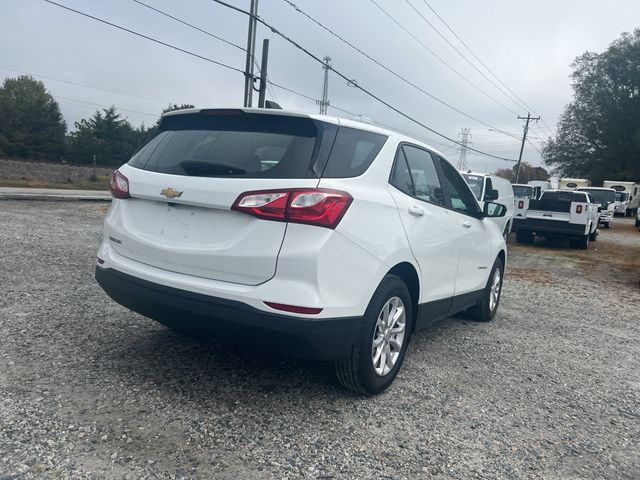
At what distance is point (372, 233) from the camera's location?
10.2ft

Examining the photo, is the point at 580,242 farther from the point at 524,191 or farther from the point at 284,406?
the point at 284,406

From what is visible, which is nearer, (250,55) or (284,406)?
(284,406)

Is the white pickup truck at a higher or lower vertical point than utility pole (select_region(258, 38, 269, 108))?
lower

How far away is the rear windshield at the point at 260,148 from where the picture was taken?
291 cm

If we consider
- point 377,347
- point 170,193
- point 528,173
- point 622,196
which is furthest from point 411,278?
point 528,173

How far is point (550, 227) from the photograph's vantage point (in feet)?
47.0

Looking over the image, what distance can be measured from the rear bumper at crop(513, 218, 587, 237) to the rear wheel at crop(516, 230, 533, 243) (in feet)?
0.66

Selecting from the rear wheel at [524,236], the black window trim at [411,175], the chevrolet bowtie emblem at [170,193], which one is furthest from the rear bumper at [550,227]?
the chevrolet bowtie emblem at [170,193]

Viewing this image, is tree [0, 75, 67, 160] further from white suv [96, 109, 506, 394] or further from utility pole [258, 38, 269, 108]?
white suv [96, 109, 506, 394]

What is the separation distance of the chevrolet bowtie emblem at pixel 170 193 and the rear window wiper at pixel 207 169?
137 millimetres

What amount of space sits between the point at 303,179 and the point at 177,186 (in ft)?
2.64

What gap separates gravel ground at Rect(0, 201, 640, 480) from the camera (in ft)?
8.38

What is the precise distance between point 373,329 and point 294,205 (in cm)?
96

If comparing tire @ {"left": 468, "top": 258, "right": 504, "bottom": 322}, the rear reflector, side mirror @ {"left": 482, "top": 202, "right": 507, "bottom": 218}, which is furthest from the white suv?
tire @ {"left": 468, "top": 258, "right": 504, "bottom": 322}
